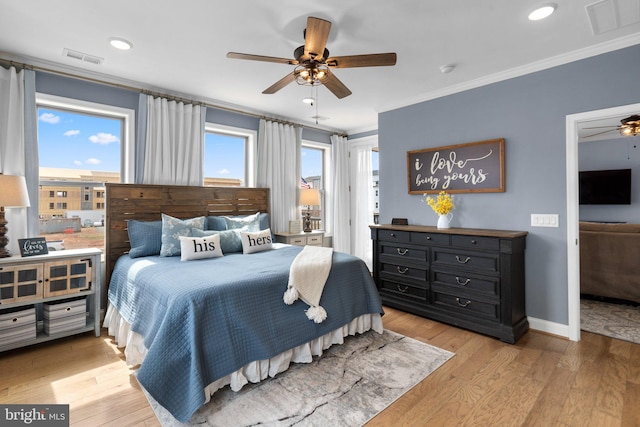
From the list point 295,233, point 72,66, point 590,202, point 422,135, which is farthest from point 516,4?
point 590,202

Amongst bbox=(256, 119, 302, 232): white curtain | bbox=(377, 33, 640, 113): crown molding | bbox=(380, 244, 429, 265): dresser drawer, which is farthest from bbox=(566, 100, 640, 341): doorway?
bbox=(256, 119, 302, 232): white curtain

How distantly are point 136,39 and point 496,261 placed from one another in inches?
147

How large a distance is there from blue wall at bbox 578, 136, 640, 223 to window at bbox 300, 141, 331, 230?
5512mm

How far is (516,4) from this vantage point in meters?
2.22

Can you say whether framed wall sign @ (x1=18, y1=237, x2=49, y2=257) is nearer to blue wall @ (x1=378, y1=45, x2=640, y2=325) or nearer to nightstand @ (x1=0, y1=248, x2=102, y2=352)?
nightstand @ (x1=0, y1=248, x2=102, y2=352)

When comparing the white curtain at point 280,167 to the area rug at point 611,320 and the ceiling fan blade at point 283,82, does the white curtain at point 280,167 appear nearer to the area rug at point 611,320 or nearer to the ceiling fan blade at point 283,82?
the ceiling fan blade at point 283,82

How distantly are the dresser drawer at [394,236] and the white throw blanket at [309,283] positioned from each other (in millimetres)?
1262

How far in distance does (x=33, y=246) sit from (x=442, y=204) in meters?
4.05

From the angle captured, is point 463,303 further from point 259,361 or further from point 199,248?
point 199,248

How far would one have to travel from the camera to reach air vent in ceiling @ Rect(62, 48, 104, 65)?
2.93 metres

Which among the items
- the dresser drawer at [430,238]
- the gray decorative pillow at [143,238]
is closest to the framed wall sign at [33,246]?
the gray decorative pillow at [143,238]

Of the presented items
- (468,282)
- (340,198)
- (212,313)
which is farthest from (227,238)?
(340,198)

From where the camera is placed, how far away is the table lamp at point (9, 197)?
8.60ft

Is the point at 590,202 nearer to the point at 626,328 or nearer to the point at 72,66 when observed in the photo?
the point at 626,328
